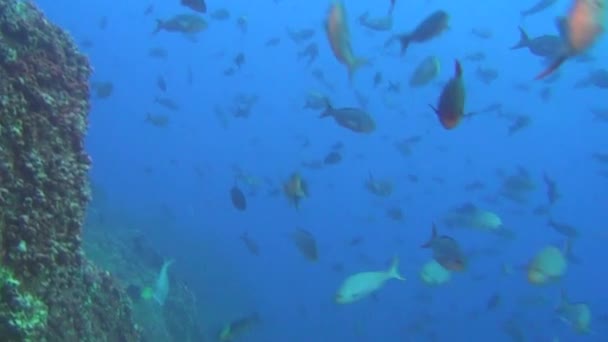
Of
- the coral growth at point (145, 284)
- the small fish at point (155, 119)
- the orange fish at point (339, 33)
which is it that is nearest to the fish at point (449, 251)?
the orange fish at point (339, 33)

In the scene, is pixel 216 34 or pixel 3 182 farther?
pixel 216 34

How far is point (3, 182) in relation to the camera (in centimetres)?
304

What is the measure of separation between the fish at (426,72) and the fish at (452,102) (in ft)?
11.1

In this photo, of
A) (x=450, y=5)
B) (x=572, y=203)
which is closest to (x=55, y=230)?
(x=450, y=5)

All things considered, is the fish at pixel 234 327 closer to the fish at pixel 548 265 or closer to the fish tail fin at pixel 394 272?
the fish tail fin at pixel 394 272

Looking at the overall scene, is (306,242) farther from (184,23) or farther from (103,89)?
(103,89)

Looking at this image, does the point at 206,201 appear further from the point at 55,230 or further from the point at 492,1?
the point at 492,1

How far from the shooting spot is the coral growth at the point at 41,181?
9.84ft

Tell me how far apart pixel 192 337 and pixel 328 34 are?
10.0 m

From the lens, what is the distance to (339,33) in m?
4.49

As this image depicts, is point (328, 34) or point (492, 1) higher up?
point (492, 1)

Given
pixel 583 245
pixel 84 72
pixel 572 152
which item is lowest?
pixel 583 245

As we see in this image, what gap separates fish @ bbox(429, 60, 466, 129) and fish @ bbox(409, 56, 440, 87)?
338 cm

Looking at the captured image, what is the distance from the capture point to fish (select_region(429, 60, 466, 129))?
13.2 ft
